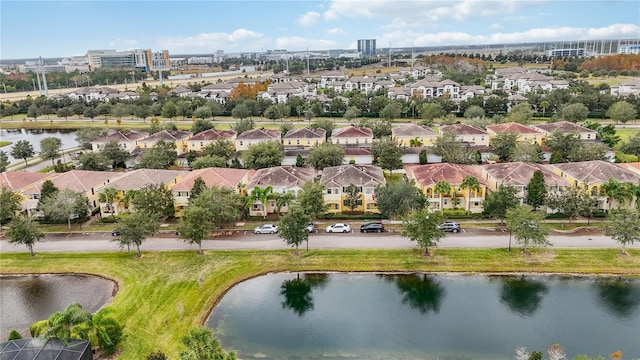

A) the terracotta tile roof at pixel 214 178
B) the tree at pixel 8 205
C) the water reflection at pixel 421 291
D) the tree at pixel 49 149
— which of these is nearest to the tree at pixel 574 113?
the terracotta tile roof at pixel 214 178

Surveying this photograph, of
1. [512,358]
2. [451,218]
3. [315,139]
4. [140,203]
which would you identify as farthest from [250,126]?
[512,358]

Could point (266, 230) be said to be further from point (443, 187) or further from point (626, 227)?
point (626, 227)

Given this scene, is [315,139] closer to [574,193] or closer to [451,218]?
[451,218]

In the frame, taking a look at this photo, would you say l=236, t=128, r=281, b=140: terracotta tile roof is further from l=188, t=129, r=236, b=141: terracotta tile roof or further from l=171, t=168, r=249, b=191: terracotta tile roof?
l=171, t=168, r=249, b=191: terracotta tile roof

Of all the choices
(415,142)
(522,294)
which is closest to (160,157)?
(415,142)

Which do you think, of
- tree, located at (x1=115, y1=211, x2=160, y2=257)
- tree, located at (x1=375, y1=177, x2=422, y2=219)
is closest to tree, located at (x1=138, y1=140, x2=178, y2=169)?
tree, located at (x1=115, y1=211, x2=160, y2=257)
